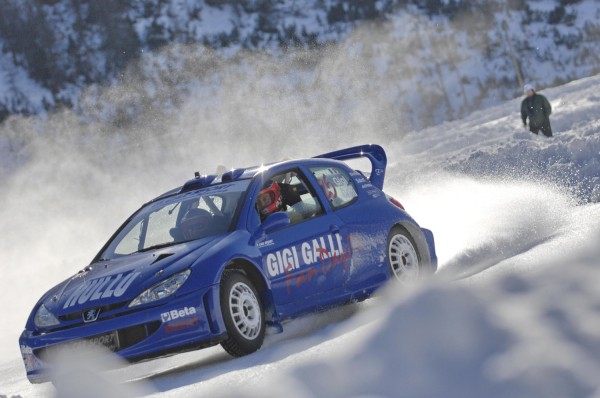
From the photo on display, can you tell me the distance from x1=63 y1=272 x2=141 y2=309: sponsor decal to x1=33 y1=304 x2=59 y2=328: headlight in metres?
0.12

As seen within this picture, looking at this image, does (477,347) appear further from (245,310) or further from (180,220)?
(180,220)

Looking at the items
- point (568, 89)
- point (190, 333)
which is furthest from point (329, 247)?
point (568, 89)

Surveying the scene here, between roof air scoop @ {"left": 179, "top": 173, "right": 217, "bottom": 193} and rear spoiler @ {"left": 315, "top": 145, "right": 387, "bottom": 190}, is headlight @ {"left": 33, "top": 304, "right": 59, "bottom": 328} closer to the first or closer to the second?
roof air scoop @ {"left": 179, "top": 173, "right": 217, "bottom": 193}

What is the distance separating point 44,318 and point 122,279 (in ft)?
1.96

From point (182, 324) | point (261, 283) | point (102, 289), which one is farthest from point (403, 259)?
point (102, 289)

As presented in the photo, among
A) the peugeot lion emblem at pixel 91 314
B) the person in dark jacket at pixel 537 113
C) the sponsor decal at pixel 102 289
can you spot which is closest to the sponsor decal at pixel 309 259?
the sponsor decal at pixel 102 289

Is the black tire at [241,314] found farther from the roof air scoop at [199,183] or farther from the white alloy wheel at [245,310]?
the roof air scoop at [199,183]

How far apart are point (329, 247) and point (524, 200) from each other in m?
4.94

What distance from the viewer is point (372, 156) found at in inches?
388

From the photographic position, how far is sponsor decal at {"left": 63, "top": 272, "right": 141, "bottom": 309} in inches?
285

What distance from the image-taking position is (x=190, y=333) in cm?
705

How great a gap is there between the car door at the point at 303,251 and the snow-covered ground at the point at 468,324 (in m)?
0.25

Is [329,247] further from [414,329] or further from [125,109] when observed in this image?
[125,109]

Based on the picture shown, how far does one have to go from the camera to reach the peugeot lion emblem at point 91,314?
7.18 metres
